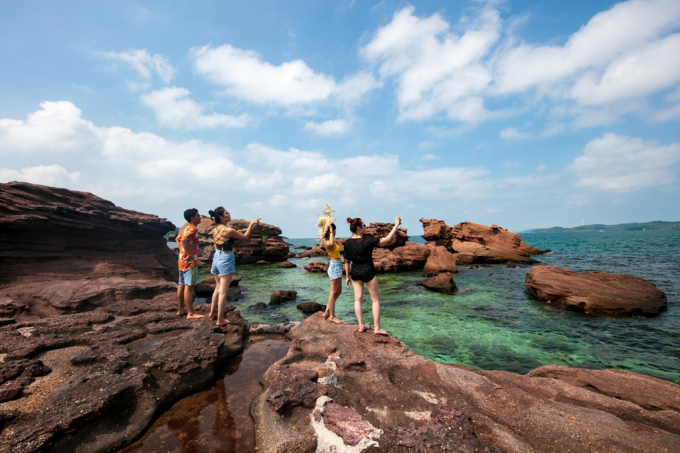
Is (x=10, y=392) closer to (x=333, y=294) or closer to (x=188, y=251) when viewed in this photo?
(x=188, y=251)

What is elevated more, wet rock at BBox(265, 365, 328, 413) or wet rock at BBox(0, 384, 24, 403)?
wet rock at BBox(0, 384, 24, 403)

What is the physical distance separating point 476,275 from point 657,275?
Result: 1183cm

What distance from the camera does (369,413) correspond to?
3.80m

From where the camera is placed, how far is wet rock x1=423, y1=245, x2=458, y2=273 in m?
26.1

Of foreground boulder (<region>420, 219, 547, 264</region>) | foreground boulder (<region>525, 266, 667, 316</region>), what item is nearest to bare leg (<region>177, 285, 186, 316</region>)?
foreground boulder (<region>525, 266, 667, 316</region>)

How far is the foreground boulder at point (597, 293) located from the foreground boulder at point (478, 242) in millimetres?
18224

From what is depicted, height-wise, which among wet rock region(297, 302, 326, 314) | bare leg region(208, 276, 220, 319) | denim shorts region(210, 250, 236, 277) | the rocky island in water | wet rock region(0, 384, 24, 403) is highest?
denim shorts region(210, 250, 236, 277)

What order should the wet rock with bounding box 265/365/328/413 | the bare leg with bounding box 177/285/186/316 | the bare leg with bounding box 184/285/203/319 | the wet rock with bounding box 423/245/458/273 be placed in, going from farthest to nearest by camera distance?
1. the wet rock with bounding box 423/245/458/273
2. the bare leg with bounding box 177/285/186/316
3. the bare leg with bounding box 184/285/203/319
4. the wet rock with bounding box 265/365/328/413

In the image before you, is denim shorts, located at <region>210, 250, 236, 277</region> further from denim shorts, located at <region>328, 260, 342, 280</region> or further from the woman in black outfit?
the woman in black outfit

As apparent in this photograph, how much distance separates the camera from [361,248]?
19.3 feet

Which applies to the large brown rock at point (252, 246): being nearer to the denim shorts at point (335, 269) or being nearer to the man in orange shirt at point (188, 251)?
the man in orange shirt at point (188, 251)

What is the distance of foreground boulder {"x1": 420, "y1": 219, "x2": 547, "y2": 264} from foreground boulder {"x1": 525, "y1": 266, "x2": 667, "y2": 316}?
18224 mm

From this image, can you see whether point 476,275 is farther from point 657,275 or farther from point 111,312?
point 111,312

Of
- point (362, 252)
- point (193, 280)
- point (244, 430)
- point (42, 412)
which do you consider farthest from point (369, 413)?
point (193, 280)
